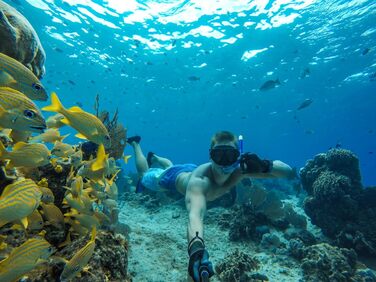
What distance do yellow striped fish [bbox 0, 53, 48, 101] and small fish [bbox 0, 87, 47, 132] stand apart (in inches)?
11.5

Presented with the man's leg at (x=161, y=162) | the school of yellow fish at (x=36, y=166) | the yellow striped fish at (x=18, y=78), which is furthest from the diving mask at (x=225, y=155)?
the man's leg at (x=161, y=162)

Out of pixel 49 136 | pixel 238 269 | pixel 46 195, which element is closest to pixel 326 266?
pixel 238 269

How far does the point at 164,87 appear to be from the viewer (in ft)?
118

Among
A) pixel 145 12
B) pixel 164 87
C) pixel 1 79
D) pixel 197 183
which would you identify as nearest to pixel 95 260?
pixel 1 79

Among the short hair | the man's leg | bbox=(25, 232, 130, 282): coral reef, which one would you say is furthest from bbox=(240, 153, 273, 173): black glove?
the man's leg

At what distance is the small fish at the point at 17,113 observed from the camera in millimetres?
2529

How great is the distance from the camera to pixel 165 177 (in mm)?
8828

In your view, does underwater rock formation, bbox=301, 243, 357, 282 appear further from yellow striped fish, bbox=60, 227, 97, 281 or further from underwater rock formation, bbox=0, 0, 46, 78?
underwater rock formation, bbox=0, 0, 46, 78

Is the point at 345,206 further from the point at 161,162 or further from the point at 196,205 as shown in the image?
the point at 161,162

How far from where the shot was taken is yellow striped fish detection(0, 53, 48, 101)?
2.76 metres

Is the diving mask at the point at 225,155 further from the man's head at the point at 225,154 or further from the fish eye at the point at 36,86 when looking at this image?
the fish eye at the point at 36,86

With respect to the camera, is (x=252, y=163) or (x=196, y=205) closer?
(x=196, y=205)

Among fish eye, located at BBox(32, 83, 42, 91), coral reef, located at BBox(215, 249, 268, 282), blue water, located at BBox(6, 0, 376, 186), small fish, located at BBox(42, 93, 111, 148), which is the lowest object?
coral reef, located at BBox(215, 249, 268, 282)

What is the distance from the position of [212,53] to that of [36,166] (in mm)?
24750
